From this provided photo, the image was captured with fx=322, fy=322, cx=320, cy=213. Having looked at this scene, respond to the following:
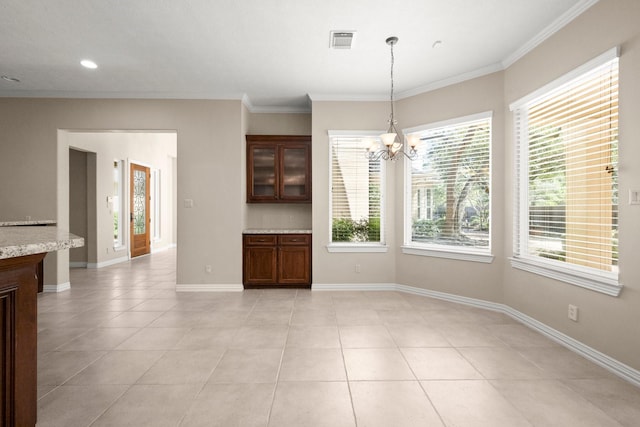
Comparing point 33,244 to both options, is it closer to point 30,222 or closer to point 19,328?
point 19,328

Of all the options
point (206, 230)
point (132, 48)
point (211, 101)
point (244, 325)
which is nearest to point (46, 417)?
point (244, 325)

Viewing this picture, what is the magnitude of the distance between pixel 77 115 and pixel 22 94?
82cm

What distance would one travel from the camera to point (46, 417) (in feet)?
6.29

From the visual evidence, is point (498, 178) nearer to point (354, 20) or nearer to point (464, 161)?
point (464, 161)

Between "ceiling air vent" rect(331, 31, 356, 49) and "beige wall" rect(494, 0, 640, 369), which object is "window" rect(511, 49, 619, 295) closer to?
"beige wall" rect(494, 0, 640, 369)

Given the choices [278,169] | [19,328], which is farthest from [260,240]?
[19,328]

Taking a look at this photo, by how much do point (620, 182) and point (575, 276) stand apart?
881mm

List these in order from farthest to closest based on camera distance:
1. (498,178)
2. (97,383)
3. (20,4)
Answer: (498,178), (20,4), (97,383)

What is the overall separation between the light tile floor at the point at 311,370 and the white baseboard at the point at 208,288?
0.80 metres

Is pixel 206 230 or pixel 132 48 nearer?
pixel 132 48

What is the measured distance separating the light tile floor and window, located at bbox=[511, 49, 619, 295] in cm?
80

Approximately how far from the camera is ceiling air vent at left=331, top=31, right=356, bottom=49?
10.6 feet

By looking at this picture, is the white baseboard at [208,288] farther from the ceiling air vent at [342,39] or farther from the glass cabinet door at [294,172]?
the ceiling air vent at [342,39]

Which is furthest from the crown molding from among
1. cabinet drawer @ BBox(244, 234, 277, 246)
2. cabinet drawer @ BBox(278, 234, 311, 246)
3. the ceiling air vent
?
cabinet drawer @ BBox(244, 234, 277, 246)
